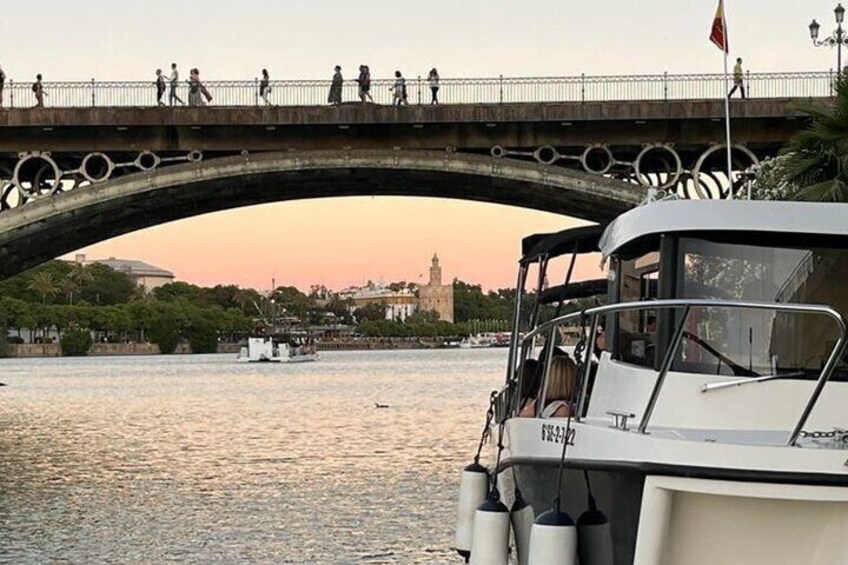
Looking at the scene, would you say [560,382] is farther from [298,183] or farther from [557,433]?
[298,183]

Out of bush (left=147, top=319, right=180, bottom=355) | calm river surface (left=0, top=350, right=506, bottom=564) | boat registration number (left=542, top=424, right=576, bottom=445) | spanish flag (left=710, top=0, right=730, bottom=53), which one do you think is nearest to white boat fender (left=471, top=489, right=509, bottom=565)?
boat registration number (left=542, top=424, right=576, bottom=445)

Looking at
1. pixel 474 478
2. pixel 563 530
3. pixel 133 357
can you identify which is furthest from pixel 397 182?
pixel 133 357

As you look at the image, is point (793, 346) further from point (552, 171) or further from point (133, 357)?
point (133, 357)

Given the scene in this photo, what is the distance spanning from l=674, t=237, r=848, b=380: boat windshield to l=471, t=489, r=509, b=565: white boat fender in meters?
2.56

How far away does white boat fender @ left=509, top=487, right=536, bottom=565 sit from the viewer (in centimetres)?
1394

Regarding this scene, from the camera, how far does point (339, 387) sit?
90938mm

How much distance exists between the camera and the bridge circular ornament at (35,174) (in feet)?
150

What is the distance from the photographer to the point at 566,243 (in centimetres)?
1578

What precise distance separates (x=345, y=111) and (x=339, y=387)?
47408 millimetres

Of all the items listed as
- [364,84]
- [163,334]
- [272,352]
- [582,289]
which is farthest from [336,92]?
[163,334]

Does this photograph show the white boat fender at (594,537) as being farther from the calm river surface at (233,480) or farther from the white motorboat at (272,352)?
the white motorboat at (272,352)

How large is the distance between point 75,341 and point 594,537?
7054 inches

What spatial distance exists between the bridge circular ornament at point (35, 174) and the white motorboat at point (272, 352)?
112 meters

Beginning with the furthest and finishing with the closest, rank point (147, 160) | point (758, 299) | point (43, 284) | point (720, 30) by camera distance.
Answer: point (43, 284), point (147, 160), point (720, 30), point (758, 299)
